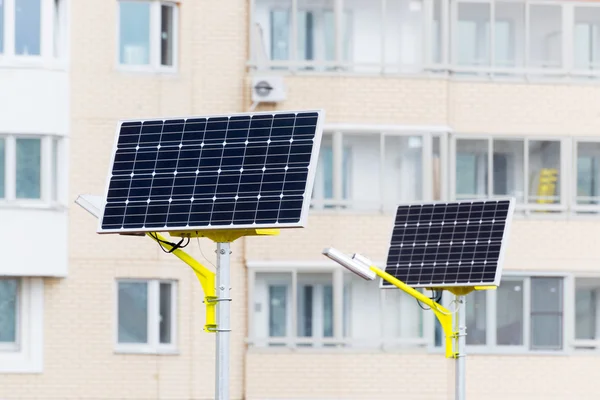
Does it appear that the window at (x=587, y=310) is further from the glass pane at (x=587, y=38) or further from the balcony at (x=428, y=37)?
the glass pane at (x=587, y=38)

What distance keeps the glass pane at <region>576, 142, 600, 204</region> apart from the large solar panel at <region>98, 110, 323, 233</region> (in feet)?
48.2

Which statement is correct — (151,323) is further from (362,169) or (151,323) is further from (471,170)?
(471,170)

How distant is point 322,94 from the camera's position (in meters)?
34.2

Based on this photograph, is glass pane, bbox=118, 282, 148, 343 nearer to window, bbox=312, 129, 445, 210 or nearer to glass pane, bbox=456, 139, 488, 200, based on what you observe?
window, bbox=312, 129, 445, 210

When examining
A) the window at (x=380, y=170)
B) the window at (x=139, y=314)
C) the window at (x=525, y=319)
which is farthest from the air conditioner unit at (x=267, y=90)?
the window at (x=525, y=319)

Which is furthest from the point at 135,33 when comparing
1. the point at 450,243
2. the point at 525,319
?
the point at 525,319

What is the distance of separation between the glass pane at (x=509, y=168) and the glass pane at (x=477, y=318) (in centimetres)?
190

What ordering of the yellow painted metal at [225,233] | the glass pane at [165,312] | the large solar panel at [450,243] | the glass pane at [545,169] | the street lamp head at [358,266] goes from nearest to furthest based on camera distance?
the yellow painted metal at [225,233] < the street lamp head at [358,266] < the large solar panel at [450,243] < the glass pane at [165,312] < the glass pane at [545,169]

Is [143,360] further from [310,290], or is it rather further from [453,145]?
[453,145]

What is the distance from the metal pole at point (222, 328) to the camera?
792 inches

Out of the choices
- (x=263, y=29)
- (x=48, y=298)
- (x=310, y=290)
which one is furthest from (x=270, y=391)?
(x=263, y=29)

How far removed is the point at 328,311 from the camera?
34.3 metres

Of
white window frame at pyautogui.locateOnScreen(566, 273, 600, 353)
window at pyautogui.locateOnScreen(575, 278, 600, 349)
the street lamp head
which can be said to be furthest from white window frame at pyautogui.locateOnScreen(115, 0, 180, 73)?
the street lamp head

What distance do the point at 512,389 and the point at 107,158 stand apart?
26.7 feet
